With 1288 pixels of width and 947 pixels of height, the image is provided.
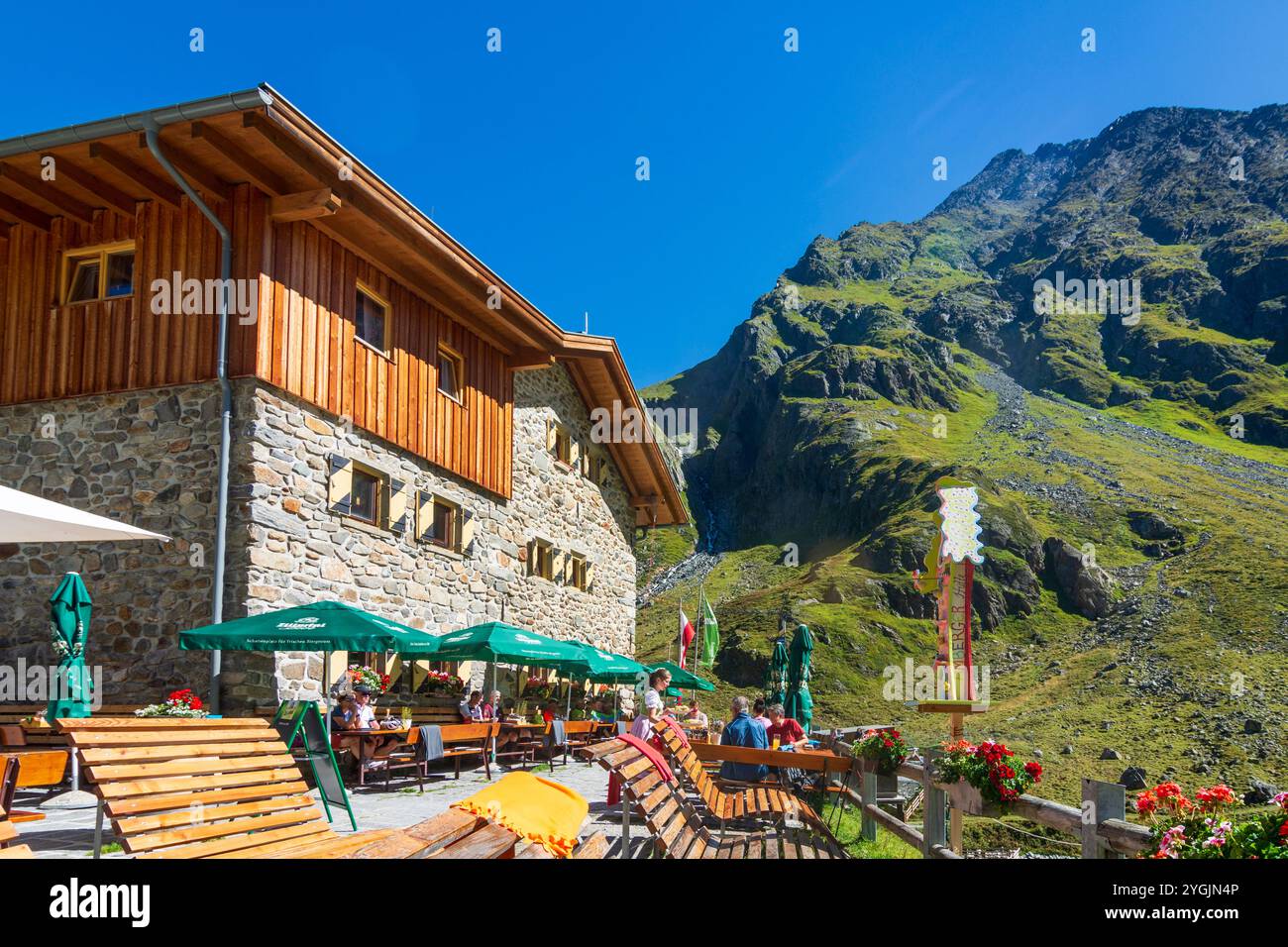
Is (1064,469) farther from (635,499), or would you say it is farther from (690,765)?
(690,765)

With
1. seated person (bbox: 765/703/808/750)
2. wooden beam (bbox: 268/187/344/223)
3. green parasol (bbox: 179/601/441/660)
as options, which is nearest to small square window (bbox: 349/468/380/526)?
green parasol (bbox: 179/601/441/660)

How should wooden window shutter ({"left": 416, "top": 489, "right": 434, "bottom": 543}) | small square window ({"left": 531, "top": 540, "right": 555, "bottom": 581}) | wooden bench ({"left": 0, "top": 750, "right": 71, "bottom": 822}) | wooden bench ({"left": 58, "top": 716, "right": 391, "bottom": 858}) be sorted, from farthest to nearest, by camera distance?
small square window ({"left": 531, "top": 540, "right": 555, "bottom": 581}) → wooden window shutter ({"left": 416, "top": 489, "right": 434, "bottom": 543}) → wooden bench ({"left": 0, "top": 750, "right": 71, "bottom": 822}) → wooden bench ({"left": 58, "top": 716, "right": 391, "bottom": 858})

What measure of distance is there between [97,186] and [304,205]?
8.49ft

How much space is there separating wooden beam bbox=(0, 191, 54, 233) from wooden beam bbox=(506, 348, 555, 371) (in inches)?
296

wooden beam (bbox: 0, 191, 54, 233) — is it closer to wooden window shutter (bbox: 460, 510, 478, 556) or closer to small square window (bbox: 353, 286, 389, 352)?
small square window (bbox: 353, 286, 389, 352)

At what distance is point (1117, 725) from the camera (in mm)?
46625

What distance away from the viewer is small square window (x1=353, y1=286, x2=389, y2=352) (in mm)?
14394

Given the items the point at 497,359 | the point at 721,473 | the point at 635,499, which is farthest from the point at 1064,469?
the point at 497,359

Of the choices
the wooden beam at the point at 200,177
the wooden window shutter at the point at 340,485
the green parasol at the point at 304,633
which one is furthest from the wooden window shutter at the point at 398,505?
Answer: the wooden beam at the point at 200,177

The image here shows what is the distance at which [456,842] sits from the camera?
3.57 metres

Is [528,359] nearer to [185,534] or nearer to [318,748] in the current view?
[185,534]

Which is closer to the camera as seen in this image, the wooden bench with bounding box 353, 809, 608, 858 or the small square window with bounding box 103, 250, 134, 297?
the wooden bench with bounding box 353, 809, 608, 858

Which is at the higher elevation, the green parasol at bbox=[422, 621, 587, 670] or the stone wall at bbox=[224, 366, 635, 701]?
the stone wall at bbox=[224, 366, 635, 701]

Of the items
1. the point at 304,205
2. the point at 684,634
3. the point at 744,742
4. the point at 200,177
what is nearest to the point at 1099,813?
the point at 744,742
